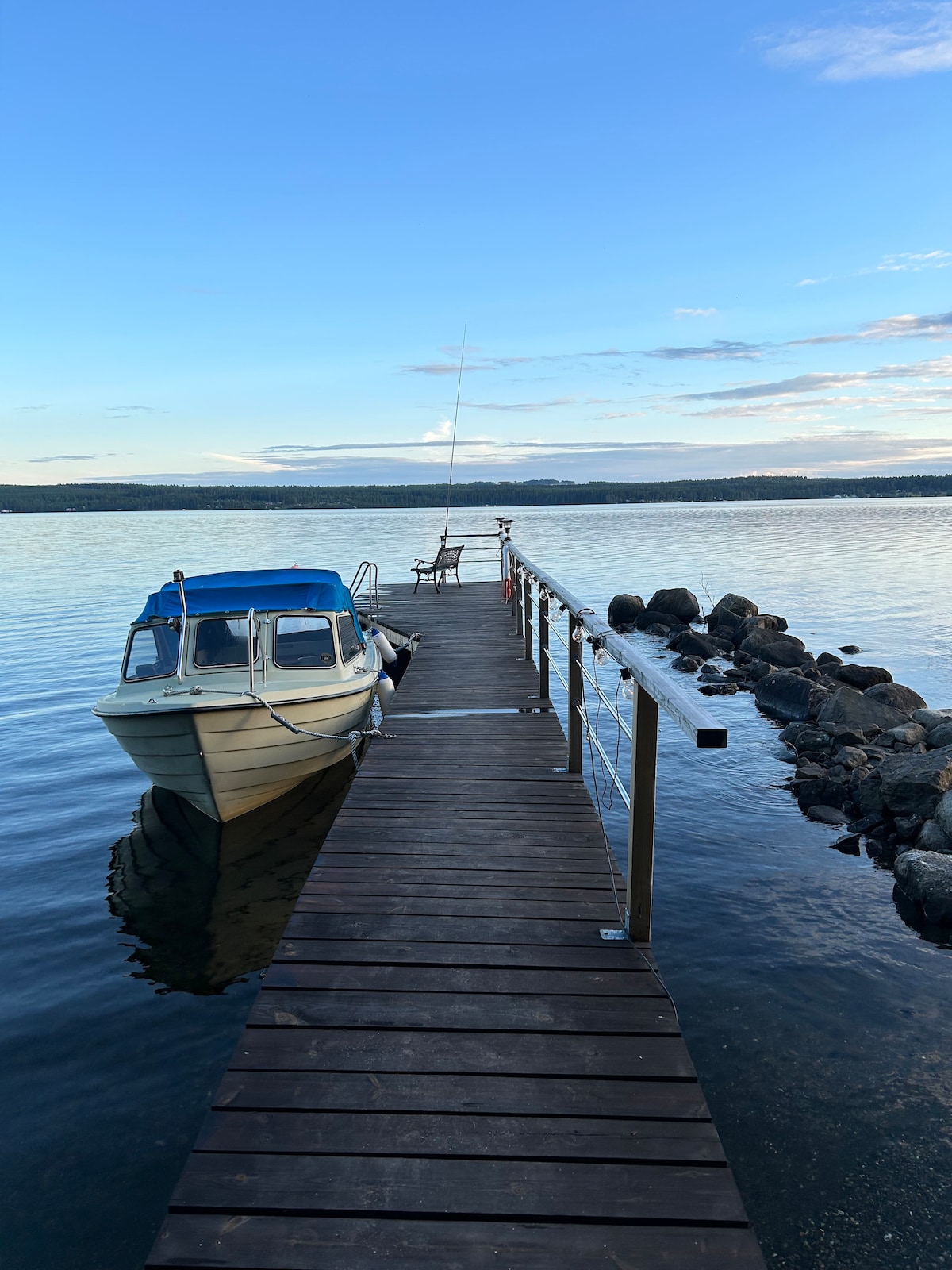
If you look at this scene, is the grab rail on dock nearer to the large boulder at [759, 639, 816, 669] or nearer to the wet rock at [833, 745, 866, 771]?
the wet rock at [833, 745, 866, 771]

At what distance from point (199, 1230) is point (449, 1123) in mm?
875

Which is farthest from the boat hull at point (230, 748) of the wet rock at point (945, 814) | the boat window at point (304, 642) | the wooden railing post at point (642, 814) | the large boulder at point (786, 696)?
the large boulder at point (786, 696)

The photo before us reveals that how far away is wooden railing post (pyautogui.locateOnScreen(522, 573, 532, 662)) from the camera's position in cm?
1186

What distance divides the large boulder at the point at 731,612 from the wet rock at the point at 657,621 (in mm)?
842

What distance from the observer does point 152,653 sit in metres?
8.90

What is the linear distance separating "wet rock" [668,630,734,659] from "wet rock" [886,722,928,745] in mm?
7621

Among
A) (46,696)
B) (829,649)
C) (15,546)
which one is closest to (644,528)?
(15,546)

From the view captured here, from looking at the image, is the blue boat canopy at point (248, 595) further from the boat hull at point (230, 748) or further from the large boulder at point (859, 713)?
the large boulder at point (859, 713)

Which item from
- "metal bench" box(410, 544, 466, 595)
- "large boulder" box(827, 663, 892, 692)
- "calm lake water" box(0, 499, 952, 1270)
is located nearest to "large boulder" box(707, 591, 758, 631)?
"large boulder" box(827, 663, 892, 692)

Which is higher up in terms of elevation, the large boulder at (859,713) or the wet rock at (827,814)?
the large boulder at (859,713)

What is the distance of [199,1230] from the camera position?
2.57 m

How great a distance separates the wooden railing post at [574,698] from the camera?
6.44 m

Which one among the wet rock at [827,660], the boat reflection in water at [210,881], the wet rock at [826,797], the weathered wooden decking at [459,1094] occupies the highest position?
the weathered wooden decking at [459,1094]

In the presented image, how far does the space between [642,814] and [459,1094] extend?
4.88 feet
